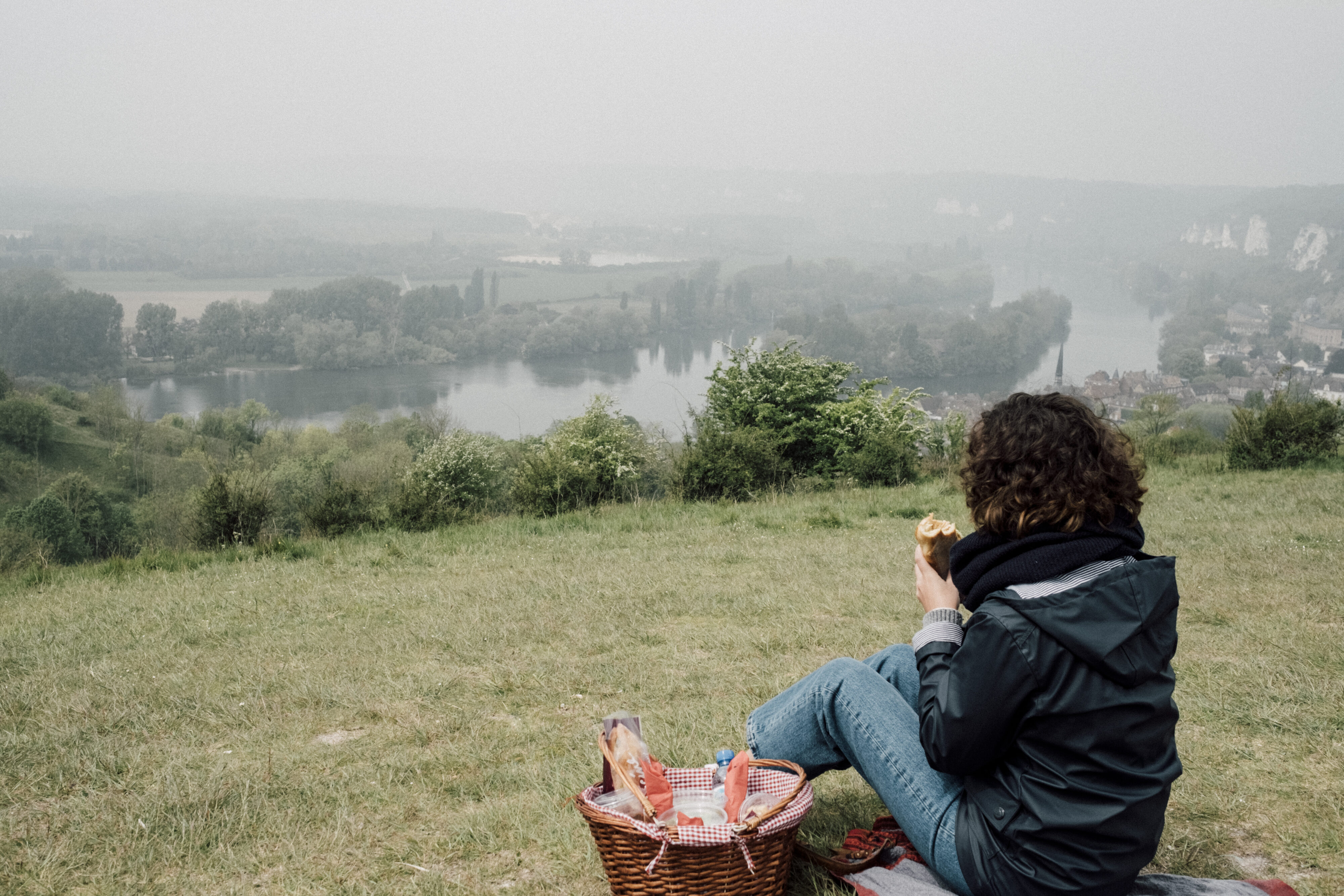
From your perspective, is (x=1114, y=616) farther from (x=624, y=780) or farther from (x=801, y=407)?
(x=801, y=407)

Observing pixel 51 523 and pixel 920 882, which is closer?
pixel 920 882

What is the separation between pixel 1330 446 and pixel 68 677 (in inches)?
590

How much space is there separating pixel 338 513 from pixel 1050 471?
10.0 m

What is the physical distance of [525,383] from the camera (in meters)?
127

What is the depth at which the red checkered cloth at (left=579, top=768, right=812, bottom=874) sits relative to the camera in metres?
2.25

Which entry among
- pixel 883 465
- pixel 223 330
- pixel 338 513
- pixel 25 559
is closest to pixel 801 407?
pixel 883 465

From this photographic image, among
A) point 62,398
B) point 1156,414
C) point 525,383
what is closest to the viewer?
point 1156,414

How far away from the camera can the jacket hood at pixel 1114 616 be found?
6.02 feet

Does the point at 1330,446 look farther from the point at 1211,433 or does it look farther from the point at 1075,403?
the point at 1075,403

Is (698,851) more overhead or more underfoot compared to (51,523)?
more overhead

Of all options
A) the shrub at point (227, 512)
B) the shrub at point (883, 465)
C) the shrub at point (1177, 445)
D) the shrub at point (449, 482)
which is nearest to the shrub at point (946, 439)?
the shrub at point (883, 465)

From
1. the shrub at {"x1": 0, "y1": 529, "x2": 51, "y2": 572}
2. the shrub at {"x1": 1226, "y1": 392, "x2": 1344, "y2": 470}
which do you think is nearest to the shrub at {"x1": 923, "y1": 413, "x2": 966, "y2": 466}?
the shrub at {"x1": 1226, "y1": 392, "x2": 1344, "y2": 470}

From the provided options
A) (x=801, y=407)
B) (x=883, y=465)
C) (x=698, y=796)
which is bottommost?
(x=883, y=465)

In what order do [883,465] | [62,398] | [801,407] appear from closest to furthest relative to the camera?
[883,465] → [801,407] → [62,398]
